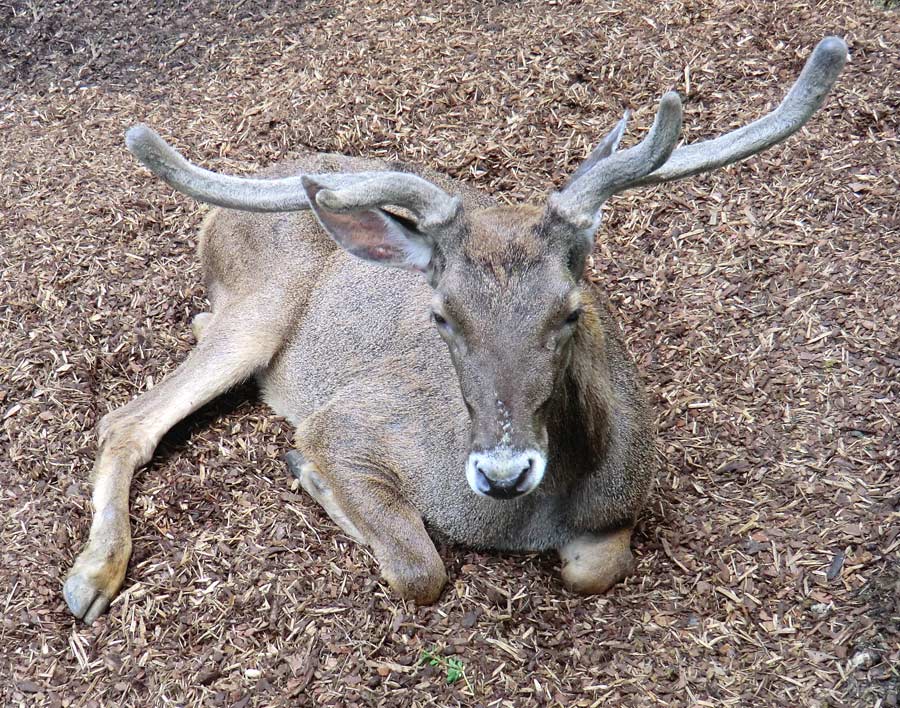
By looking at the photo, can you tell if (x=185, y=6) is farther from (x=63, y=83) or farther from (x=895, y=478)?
(x=895, y=478)

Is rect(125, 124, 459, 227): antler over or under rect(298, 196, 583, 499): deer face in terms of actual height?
over

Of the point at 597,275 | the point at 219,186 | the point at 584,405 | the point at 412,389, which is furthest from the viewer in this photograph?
the point at 597,275

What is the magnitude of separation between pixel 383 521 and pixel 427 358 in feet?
3.07

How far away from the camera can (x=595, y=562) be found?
5.00 m

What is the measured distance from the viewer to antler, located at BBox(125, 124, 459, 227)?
409 centimetres

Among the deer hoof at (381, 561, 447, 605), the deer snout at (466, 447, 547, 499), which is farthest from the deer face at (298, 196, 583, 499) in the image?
the deer hoof at (381, 561, 447, 605)

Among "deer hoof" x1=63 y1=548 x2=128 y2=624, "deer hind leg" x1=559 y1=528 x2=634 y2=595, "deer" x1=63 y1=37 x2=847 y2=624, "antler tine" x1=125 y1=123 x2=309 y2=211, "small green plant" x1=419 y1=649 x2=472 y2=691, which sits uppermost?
"antler tine" x1=125 y1=123 x2=309 y2=211

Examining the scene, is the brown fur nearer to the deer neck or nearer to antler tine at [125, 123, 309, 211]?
the deer neck

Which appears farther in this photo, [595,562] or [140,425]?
[140,425]

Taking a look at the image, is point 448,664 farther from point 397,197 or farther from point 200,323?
point 200,323

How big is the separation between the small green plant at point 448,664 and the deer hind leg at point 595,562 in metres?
0.74

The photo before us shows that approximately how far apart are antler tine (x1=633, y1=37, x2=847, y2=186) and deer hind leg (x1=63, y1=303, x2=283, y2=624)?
2927mm

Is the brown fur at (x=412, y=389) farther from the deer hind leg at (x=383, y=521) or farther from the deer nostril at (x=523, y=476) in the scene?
the deer nostril at (x=523, y=476)

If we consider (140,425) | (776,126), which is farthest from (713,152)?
(140,425)
